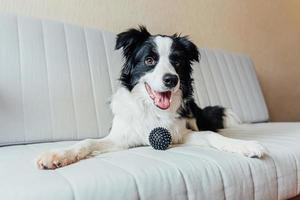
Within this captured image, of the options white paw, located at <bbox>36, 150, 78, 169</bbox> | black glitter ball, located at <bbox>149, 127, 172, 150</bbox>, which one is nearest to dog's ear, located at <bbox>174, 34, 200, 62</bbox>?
black glitter ball, located at <bbox>149, 127, 172, 150</bbox>

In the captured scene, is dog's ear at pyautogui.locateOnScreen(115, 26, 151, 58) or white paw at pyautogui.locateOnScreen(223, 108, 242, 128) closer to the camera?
dog's ear at pyautogui.locateOnScreen(115, 26, 151, 58)

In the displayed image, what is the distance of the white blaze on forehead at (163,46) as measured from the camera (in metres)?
1.18

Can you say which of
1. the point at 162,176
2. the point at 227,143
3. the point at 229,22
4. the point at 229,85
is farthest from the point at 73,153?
the point at 229,22

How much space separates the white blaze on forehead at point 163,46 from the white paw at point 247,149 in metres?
0.42

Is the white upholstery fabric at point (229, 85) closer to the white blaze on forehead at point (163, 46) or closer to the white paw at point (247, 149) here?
the white blaze on forehead at point (163, 46)

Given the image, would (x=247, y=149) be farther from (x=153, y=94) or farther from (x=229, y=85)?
(x=229, y=85)

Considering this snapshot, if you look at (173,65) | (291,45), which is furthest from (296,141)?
(291,45)

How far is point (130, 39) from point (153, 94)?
25cm

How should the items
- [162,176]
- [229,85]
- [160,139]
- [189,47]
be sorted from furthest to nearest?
[229,85]
[189,47]
[160,139]
[162,176]

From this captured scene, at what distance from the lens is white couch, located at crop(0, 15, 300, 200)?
0.72 meters

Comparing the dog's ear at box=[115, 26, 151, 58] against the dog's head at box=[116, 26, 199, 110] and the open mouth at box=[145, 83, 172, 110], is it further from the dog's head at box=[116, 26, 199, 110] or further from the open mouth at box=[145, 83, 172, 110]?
the open mouth at box=[145, 83, 172, 110]

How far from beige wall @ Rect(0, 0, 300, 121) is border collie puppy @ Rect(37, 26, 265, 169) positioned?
0.64 m

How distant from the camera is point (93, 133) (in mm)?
1469

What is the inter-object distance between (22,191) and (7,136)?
2.25 feet
